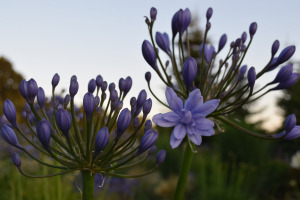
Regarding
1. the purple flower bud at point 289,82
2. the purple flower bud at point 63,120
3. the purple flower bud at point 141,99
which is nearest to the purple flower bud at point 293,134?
the purple flower bud at point 289,82

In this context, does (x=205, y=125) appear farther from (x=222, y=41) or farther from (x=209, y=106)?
(x=222, y=41)

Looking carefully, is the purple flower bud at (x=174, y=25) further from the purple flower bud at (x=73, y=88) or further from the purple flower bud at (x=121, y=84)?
the purple flower bud at (x=73, y=88)

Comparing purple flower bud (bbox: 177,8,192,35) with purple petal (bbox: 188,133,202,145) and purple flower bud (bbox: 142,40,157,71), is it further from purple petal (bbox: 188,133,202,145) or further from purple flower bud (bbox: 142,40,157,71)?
purple petal (bbox: 188,133,202,145)

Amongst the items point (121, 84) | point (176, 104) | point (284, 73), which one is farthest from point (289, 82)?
point (121, 84)

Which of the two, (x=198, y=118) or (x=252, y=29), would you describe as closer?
(x=198, y=118)

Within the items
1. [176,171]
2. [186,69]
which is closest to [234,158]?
[176,171]

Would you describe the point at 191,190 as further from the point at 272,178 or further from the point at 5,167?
the point at 5,167

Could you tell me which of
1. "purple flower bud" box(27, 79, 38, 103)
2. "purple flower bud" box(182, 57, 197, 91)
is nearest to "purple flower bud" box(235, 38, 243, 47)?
"purple flower bud" box(182, 57, 197, 91)
